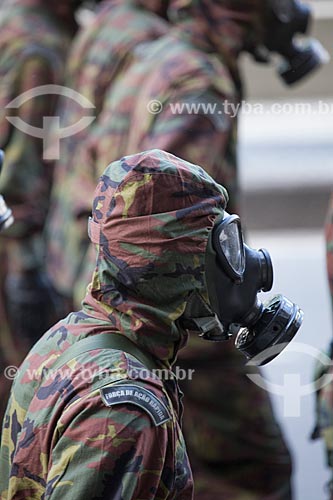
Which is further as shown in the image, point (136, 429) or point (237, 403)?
point (237, 403)

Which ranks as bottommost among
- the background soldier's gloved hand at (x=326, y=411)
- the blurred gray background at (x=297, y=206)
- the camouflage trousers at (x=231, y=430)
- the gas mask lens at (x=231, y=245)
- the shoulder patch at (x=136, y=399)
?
the blurred gray background at (x=297, y=206)

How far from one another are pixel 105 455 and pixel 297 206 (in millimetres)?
8395

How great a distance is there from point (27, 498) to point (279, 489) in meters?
2.16

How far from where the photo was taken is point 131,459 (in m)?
2.03

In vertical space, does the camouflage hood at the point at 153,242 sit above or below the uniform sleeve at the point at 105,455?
above

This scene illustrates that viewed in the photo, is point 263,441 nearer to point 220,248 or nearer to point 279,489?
point 279,489

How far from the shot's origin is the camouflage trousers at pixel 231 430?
13.9 feet

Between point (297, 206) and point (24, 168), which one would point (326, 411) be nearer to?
point (24, 168)

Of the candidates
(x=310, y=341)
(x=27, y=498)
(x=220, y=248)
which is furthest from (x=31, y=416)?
(x=310, y=341)

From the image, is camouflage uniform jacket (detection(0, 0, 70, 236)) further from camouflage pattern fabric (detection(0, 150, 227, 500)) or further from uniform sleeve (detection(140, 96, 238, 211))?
camouflage pattern fabric (detection(0, 150, 227, 500))

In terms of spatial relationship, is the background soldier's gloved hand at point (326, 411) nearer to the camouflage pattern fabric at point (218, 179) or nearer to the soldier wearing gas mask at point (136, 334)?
the camouflage pattern fabric at point (218, 179)

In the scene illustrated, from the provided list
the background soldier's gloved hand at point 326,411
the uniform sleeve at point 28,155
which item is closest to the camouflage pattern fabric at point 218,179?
the uniform sleeve at point 28,155

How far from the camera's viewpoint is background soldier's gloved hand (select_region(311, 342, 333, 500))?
347 centimetres

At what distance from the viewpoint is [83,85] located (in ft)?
14.9
